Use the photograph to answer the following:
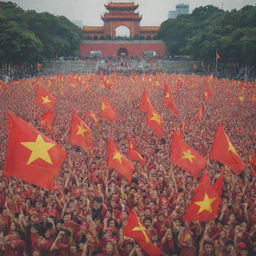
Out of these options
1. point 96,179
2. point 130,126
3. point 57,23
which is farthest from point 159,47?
point 96,179

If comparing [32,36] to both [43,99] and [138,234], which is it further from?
[138,234]

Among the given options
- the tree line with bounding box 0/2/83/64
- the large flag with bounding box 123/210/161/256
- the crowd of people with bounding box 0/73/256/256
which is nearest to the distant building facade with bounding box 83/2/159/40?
the tree line with bounding box 0/2/83/64

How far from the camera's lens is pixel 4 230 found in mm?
5363

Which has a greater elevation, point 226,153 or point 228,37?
point 228,37

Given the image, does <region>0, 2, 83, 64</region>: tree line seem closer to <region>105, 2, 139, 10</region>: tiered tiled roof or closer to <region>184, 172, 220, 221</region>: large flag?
<region>105, 2, 139, 10</region>: tiered tiled roof

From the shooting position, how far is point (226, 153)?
6.50 meters

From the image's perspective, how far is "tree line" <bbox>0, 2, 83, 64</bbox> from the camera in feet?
111

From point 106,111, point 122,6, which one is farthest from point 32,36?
point 122,6

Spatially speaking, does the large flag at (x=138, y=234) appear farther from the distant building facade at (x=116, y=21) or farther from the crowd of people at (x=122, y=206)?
the distant building facade at (x=116, y=21)

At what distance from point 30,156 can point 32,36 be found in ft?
110

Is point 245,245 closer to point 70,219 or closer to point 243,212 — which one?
point 243,212

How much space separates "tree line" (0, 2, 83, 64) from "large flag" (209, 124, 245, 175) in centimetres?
3013

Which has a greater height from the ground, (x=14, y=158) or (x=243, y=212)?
(x=14, y=158)

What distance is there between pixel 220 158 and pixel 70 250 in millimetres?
3387
